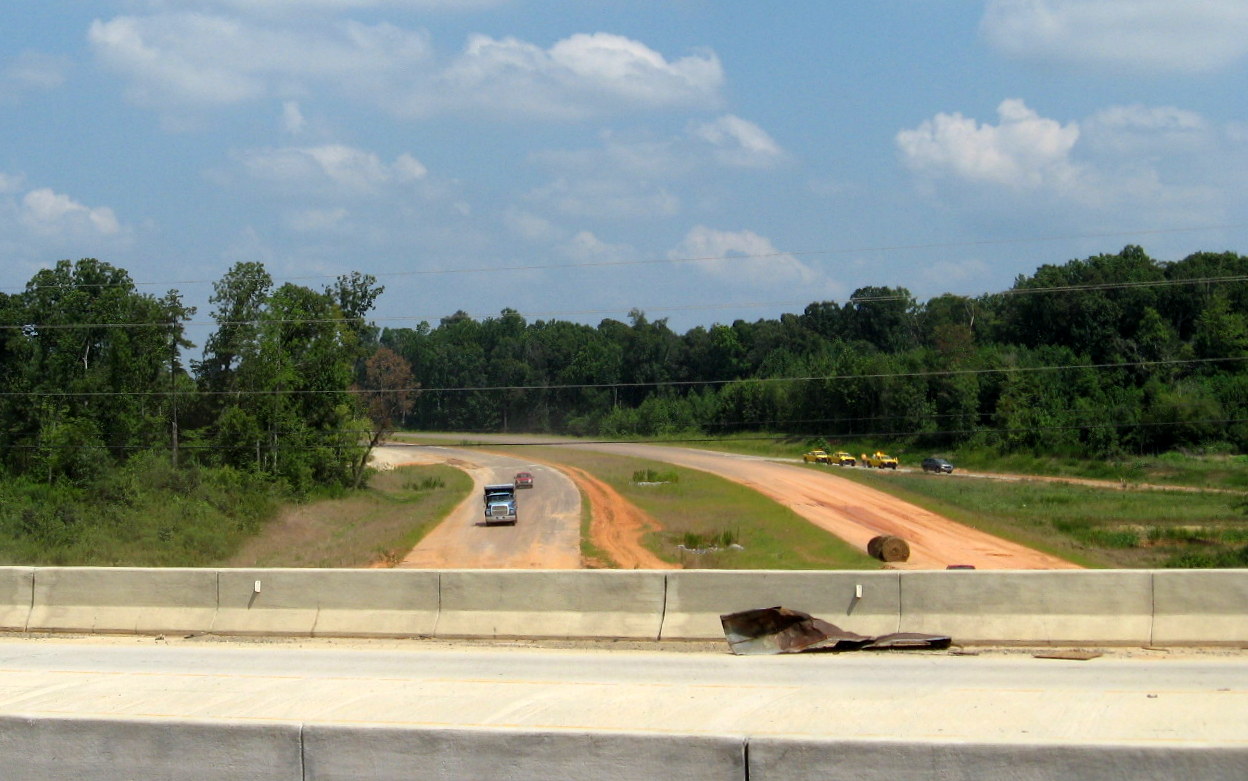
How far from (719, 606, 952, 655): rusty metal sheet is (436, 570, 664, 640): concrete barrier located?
1246 mm

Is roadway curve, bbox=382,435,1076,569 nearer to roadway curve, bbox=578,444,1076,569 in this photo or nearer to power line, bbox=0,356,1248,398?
roadway curve, bbox=578,444,1076,569

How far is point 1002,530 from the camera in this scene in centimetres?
4666

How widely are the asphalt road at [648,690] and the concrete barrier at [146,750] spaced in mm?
425

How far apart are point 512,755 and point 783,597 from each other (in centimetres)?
762

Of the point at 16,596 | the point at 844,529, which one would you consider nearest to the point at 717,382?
the point at 844,529

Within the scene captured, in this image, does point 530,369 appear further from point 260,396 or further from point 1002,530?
point 1002,530

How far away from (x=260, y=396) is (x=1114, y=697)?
62.0 meters

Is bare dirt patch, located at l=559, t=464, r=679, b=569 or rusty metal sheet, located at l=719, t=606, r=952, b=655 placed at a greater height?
rusty metal sheet, located at l=719, t=606, r=952, b=655

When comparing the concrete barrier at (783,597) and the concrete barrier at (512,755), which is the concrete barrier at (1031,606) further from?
the concrete barrier at (512,755)

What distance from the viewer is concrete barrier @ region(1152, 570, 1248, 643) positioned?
14.3m

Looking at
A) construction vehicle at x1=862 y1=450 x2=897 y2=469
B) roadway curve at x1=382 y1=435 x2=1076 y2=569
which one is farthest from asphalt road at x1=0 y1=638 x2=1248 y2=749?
construction vehicle at x1=862 y1=450 x2=897 y2=469

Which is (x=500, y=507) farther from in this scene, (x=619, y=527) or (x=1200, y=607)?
(x=1200, y=607)

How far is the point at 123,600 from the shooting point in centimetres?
1727

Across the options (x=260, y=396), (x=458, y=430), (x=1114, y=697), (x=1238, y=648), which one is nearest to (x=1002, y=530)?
(x=1238, y=648)
